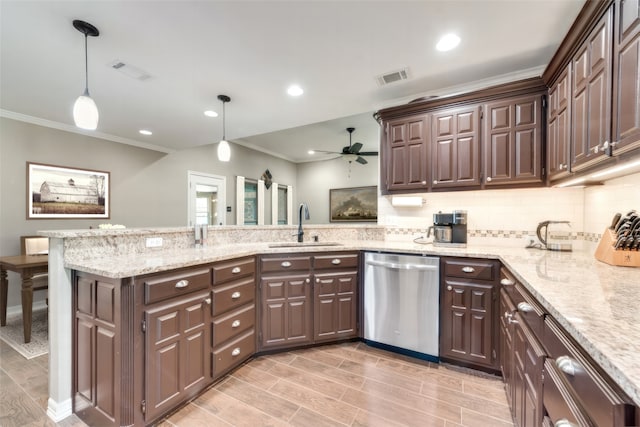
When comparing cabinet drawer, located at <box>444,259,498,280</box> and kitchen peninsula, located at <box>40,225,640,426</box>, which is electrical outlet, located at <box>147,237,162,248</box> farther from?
cabinet drawer, located at <box>444,259,498,280</box>

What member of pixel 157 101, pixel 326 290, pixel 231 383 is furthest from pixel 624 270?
pixel 157 101

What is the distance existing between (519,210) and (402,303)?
153 centimetres

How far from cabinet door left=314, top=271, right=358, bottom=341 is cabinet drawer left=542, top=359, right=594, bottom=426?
169 centimetres

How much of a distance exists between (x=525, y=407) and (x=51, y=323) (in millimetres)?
2708

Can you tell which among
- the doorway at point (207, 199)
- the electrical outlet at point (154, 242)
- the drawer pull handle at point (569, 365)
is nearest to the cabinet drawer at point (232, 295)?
the electrical outlet at point (154, 242)

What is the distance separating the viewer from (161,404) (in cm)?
160

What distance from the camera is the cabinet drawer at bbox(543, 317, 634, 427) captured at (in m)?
0.56

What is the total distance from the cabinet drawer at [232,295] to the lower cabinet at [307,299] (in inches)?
5.4

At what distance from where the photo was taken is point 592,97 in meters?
1.51

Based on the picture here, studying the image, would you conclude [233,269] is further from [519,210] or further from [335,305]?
[519,210]

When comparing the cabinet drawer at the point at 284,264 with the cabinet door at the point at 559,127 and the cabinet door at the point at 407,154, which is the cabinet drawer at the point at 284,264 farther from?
the cabinet door at the point at 559,127

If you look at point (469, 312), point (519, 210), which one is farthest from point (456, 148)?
point (469, 312)

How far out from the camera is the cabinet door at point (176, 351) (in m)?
1.55

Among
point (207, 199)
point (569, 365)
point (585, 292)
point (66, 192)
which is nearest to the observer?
point (569, 365)
